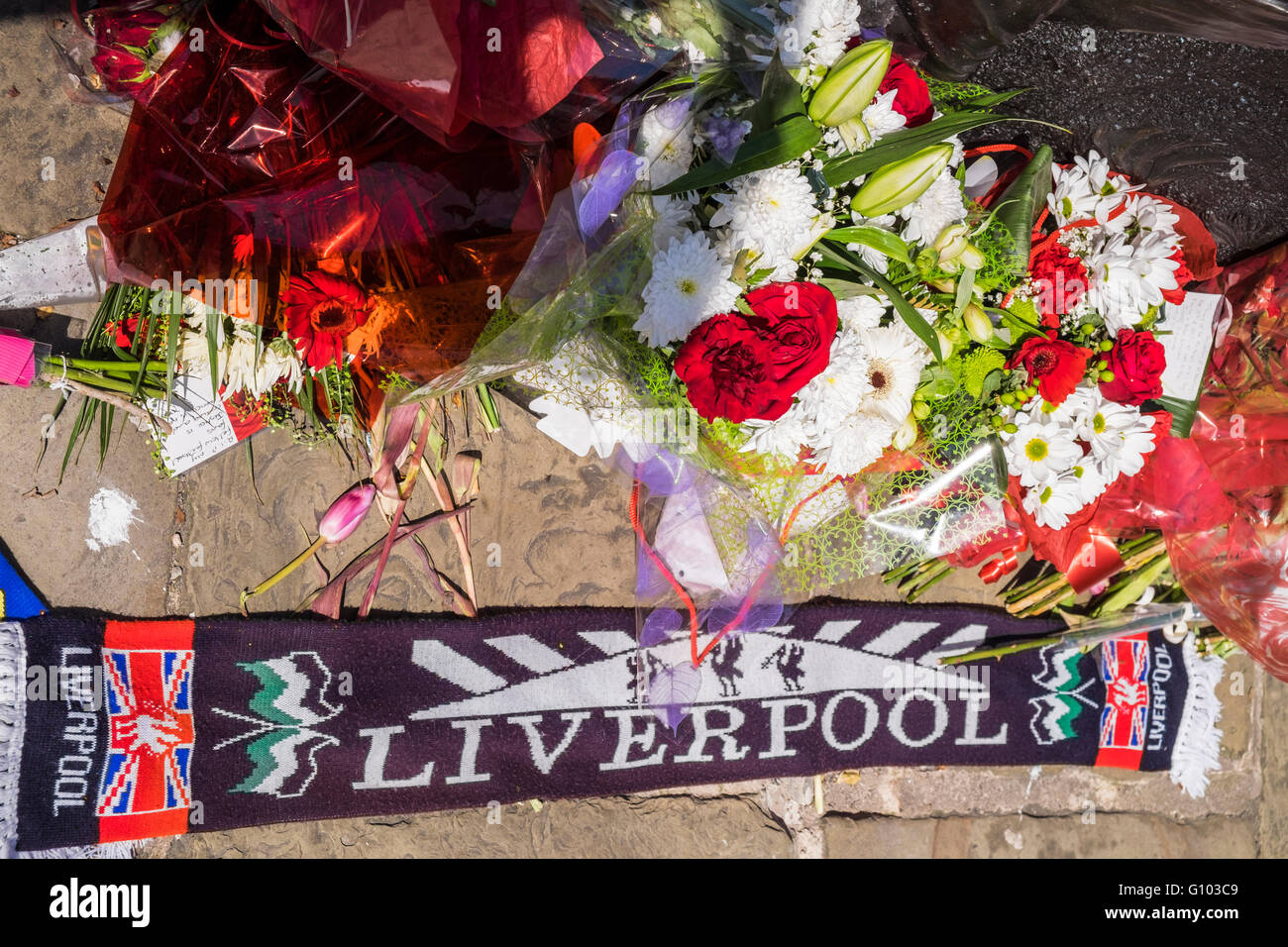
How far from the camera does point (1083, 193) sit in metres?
1.22

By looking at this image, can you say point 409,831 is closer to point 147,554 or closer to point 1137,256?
point 147,554

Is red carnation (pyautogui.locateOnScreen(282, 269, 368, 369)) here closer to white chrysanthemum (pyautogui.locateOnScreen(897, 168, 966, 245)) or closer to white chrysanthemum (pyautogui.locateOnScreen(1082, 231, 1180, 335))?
white chrysanthemum (pyautogui.locateOnScreen(897, 168, 966, 245))

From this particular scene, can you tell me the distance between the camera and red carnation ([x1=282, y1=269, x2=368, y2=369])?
118 cm

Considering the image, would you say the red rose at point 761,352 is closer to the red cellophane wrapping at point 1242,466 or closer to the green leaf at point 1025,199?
the green leaf at point 1025,199

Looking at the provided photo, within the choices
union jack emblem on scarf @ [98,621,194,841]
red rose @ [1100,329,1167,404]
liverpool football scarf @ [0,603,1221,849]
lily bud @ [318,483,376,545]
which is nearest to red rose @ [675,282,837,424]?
red rose @ [1100,329,1167,404]

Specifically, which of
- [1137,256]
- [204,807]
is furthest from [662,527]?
[204,807]

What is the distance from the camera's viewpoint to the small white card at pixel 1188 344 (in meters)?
1.31

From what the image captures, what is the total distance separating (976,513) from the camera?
1271mm

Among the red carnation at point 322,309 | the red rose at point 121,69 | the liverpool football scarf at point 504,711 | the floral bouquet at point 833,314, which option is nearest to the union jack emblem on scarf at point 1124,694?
the liverpool football scarf at point 504,711

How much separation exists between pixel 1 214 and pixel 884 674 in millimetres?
→ 1997

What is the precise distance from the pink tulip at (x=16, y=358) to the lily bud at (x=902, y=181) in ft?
4.97

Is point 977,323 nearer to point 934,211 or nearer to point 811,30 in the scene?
point 934,211

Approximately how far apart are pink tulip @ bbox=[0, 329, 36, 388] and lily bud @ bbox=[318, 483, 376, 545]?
1.96 ft

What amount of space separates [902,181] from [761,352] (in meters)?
0.26
